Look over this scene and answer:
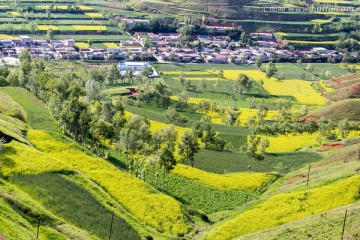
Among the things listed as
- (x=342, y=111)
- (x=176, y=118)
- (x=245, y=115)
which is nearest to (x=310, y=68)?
(x=342, y=111)

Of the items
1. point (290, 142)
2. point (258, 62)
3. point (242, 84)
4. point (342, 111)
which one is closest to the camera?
point (290, 142)

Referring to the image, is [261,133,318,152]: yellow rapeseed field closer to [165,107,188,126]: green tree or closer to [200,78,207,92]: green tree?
[165,107,188,126]: green tree

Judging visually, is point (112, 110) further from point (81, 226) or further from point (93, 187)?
point (81, 226)

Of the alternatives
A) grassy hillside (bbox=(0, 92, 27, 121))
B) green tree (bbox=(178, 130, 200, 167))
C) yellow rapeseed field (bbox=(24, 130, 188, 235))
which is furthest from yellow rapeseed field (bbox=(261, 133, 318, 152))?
grassy hillside (bbox=(0, 92, 27, 121))

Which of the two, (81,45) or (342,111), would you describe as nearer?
(342,111)

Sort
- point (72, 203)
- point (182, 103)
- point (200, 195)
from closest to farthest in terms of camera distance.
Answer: point (72, 203), point (200, 195), point (182, 103)

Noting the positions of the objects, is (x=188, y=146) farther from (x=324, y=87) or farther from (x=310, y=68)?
(x=310, y=68)

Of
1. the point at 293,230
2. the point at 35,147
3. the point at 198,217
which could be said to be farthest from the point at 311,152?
the point at 35,147
